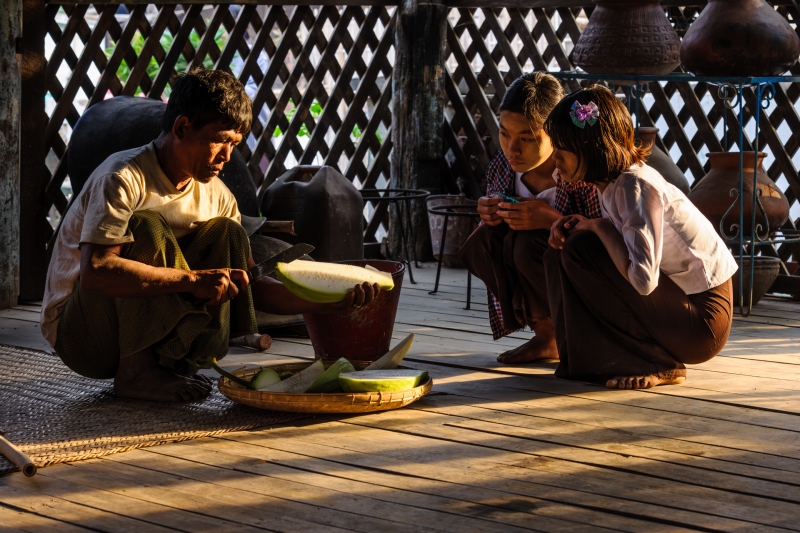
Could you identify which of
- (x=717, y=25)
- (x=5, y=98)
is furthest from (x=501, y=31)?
(x=5, y=98)

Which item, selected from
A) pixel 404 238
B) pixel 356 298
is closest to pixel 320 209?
pixel 404 238

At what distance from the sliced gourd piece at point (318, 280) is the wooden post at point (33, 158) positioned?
2.16 metres

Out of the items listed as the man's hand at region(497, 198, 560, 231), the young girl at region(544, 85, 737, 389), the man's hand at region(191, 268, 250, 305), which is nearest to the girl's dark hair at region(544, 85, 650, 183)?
the young girl at region(544, 85, 737, 389)

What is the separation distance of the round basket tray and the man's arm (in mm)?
255

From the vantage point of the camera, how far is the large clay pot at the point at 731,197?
418 cm

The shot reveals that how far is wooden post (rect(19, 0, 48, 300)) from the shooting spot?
4309 mm

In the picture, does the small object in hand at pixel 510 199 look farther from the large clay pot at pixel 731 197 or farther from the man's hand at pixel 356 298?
the large clay pot at pixel 731 197

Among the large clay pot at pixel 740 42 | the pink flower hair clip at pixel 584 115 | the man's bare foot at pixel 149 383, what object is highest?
the large clay pot at pixel 740 42

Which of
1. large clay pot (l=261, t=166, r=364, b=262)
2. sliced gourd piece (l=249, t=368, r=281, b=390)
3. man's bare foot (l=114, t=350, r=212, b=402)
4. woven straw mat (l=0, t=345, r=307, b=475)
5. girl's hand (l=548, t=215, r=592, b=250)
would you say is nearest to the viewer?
woven straw mat (l=0, t=345, r=307, b=475)

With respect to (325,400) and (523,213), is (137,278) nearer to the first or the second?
(325,400)

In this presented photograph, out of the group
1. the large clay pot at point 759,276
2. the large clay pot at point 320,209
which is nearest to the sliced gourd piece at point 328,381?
the large clay pot at point 320,209

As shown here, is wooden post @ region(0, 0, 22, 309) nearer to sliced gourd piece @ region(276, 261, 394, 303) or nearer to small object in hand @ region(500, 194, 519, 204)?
sliced gourd piece @ region(276, 261, 394, 303)

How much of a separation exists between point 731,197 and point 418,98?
1917 millimetres

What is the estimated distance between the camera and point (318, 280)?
2.69m
